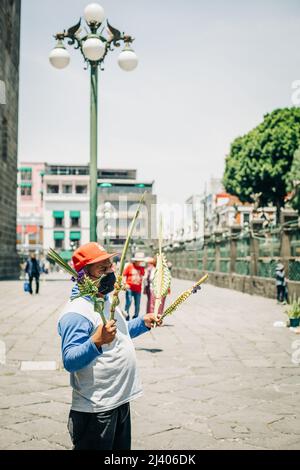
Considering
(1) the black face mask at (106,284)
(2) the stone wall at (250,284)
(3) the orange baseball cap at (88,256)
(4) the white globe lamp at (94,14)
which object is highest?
(4) the white globe lamp at (94,14)

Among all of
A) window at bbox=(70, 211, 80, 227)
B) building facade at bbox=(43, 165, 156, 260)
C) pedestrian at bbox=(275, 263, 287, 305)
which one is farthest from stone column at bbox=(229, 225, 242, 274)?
window at bbox=(70, 211, 80, 227)

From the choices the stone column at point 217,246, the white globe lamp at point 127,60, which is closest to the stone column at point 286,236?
the white globe lamp at point 127,60

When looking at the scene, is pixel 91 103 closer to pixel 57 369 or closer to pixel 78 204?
pixel 57 369

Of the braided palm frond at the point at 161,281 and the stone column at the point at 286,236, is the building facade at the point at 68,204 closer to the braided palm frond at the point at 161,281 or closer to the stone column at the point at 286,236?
the stone column at the point at 286,236

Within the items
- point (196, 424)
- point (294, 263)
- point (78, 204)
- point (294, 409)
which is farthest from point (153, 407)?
point (78, 204)

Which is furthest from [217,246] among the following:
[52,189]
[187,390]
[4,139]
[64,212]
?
[52,189]

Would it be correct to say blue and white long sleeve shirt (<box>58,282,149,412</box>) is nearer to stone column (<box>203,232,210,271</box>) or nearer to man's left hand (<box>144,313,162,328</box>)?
man's left hand (<box>144,313,162,328</box>)

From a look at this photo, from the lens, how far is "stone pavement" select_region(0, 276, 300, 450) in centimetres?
477

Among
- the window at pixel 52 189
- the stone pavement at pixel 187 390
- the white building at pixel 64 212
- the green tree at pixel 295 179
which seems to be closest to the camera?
the stone pavement at pixel 187 390

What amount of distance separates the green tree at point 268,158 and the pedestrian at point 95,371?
41439 mm

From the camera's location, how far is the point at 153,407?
570cm

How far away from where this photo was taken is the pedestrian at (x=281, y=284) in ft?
57.2

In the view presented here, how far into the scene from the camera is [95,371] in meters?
2.97

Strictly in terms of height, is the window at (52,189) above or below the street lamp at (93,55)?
above
